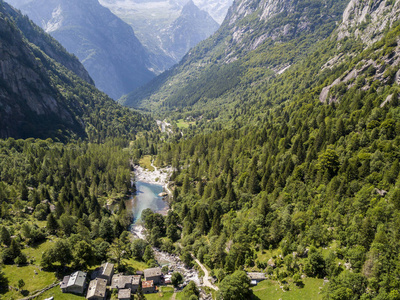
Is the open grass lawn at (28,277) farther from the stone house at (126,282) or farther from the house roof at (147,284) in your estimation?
the house roof at (147,284)

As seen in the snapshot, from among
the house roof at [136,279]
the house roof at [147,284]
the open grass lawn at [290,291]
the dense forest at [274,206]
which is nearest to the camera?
the open grass lawn at [290,291]

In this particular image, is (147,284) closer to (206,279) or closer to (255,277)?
(206,279)

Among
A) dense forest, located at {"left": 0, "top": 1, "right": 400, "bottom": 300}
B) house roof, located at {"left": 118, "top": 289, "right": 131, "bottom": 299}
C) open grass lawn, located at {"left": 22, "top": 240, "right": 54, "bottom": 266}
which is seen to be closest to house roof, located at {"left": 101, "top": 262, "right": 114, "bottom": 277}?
dense forest, located at {"left": 0, "top": 1, "right": 400, "bottom": 300}

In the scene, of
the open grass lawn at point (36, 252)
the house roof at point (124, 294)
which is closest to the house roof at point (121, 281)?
the house roof at point (124, 294)

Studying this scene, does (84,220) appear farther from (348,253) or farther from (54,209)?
(348,253)

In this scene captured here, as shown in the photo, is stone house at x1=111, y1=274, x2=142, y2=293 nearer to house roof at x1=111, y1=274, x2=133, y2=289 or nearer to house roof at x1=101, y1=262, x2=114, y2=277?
house roof at x1=111, y1=274, x2=133, y2=289
